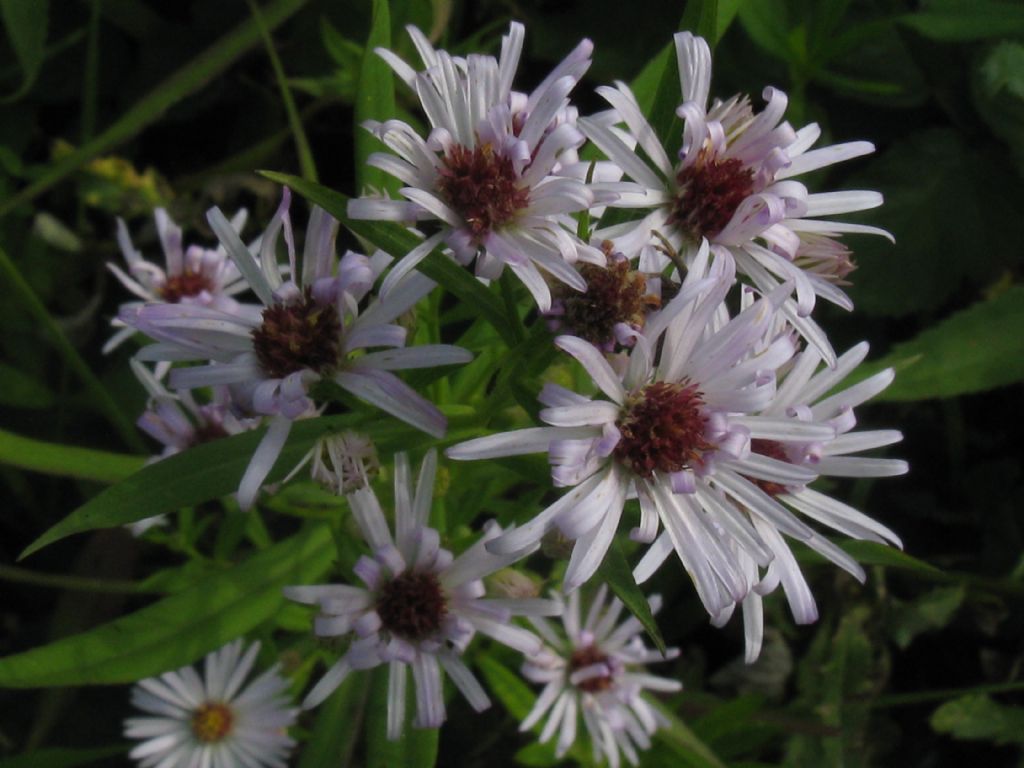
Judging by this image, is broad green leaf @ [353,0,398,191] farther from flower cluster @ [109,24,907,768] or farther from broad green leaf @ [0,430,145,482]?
broad green leaf @ [0,430,145,482]

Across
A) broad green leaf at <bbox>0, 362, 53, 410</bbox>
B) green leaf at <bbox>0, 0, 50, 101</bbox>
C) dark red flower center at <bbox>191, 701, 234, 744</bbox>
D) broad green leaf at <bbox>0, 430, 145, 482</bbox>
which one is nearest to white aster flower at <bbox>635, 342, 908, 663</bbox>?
broad green leaf at <bbox>0, 430, 145, 482</bbox>

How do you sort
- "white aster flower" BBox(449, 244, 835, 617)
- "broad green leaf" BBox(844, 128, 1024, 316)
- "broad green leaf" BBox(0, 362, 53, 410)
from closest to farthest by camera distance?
"white aster flower" BBox(449, 244, 835, 617), "broad green leaf" BBox(0, 362, 53, 410), "broad green leaf" BBox(844, 128, 1024, 316)

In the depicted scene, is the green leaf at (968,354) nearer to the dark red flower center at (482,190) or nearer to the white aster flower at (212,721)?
the dark red flower center at (482,190)

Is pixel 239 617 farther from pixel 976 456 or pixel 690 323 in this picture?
pixel 976 456

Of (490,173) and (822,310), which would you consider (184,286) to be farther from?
(822,310)

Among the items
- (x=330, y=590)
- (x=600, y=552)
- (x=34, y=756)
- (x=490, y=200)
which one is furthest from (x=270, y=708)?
(x=490, y=200)

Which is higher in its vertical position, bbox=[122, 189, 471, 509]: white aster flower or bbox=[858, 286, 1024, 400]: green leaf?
bbox=[858, 286, 1024, 400]: green leaf
